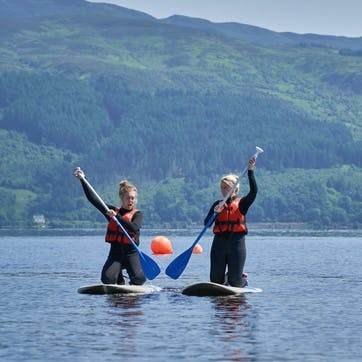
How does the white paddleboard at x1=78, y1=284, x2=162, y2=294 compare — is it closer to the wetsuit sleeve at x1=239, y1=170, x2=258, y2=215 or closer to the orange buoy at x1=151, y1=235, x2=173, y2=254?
the wetsuit sleeve at x1=239, y1=170, x2=258, y2=215

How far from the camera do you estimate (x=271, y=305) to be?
111 ft

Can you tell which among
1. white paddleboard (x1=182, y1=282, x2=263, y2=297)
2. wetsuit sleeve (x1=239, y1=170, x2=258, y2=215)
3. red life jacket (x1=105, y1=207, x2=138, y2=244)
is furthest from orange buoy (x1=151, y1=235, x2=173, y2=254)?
wetsuit sleeve (x1=239, y1=170, x2=258, y2=215)

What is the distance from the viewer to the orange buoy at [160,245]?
8694cm

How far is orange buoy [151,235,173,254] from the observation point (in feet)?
285

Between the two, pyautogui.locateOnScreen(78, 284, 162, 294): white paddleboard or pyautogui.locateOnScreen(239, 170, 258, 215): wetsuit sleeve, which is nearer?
pyautogui.locateOnScreen(239, 170, 258, 215): wetsuit sleeve

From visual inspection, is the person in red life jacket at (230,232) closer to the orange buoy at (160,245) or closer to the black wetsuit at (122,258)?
the black wetsuit at (122,258)

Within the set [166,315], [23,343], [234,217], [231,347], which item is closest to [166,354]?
[231,347]

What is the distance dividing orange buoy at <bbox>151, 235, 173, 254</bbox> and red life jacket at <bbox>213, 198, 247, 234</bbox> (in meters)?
51.2

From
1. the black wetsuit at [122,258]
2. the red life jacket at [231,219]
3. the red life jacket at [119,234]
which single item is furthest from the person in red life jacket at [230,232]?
the red life jacket at [119,234]

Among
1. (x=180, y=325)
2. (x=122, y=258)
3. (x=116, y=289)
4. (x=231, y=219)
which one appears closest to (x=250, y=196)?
(x=231, y=219)

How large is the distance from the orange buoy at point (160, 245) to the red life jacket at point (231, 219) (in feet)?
168

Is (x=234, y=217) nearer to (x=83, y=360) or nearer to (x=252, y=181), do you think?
(x=252, y=181)

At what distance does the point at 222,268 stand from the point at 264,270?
2363 cm

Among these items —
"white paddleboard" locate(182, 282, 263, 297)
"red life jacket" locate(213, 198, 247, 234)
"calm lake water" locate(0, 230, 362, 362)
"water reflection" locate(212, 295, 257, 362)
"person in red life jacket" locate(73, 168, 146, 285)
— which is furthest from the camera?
"person in red life jacket" locate(73, 168, 146, 285)
